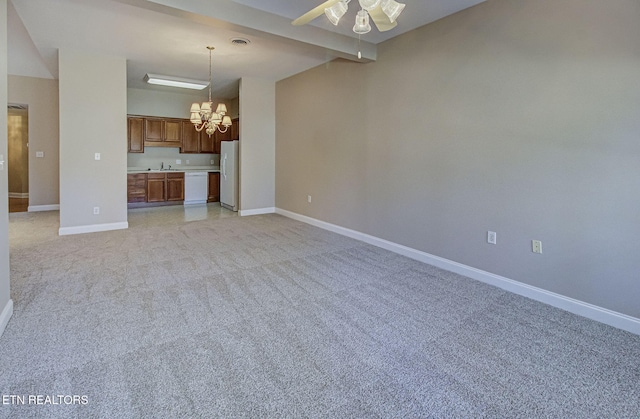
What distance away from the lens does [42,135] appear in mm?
7121

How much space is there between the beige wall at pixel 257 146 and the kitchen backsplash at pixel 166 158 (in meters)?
2.55

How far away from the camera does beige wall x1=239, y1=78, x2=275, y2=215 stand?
6.68m

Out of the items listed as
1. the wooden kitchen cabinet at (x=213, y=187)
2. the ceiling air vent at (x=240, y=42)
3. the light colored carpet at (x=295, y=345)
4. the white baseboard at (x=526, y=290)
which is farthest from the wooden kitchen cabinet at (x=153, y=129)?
the white baseboard at (x=526, y=290)

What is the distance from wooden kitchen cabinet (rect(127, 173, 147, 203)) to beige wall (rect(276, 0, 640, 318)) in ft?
16.6

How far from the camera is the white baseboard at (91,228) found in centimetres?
511

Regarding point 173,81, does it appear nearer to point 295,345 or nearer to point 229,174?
point 229,174

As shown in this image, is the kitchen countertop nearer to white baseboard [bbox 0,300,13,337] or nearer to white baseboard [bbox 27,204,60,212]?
white baseboard [bbox 27,204,60,212]

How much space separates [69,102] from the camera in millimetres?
4953

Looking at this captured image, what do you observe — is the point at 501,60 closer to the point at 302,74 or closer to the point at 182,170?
the point at 302,74

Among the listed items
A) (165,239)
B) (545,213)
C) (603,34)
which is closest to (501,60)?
(603,34)

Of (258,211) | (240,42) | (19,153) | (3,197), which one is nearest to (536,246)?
(240,42)

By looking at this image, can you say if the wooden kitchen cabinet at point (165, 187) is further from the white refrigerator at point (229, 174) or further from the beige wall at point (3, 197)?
the beige wall at point (3, 197)

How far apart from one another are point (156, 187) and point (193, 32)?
448 cm

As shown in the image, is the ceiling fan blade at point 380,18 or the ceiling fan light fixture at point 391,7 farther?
the ceiling fan blade at point 380,18
